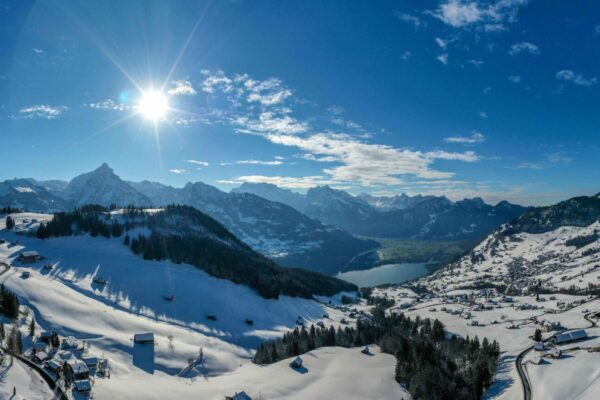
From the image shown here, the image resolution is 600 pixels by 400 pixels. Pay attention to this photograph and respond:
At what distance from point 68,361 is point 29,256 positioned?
105 metres

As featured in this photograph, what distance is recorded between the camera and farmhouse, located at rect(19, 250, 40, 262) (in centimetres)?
13825

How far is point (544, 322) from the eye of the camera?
456 feet

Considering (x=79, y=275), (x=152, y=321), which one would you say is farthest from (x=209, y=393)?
(x=79, y=275)

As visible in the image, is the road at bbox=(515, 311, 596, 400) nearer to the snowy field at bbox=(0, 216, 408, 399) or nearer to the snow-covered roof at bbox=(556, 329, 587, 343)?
the snow-covered roof at bbox=(556, 329, 587, 343)

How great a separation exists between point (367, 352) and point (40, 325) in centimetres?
7911

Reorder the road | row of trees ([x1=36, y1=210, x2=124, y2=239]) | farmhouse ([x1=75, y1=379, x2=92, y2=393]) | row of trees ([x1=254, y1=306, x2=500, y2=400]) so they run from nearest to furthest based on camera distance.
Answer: farmhouse ([x1=75, y1=379, x2=92, y2=393]) → the road → row of trees ([x1=254, y1=306, x2=500, y2=400]) → row of trees ([x1=36, y1=210, x2=124, y2=239])

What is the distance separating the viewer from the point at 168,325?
116125mm

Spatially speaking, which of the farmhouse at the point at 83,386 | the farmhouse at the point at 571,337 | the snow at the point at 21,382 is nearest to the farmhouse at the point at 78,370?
the farmhouse at the point at 83,386

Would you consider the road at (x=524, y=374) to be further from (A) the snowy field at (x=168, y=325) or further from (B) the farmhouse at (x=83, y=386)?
(B) the farmhouse at (x=83, y=386)

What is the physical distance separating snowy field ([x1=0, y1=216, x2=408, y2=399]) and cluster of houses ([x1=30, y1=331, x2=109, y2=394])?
2376 millimetres

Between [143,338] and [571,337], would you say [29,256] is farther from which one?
[571,337]

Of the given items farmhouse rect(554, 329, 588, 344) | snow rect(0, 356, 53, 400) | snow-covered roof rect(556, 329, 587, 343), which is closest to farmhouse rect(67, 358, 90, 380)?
snow rect(0, 356, 53, 400)

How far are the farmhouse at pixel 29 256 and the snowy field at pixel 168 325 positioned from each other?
94.2 inches

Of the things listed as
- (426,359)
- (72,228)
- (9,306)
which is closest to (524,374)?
(426,359)
